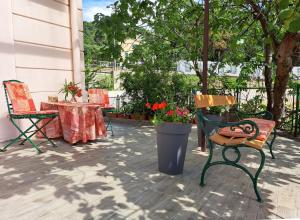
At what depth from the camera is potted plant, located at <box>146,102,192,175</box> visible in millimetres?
3311

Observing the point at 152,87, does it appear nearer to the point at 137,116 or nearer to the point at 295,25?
the point at 137,116

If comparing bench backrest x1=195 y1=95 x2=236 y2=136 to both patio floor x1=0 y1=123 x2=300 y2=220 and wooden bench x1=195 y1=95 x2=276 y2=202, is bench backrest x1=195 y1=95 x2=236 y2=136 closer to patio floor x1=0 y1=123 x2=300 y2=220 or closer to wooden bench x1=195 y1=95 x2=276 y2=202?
wooden bench x1=195 y1=95 x2=276 y2=202

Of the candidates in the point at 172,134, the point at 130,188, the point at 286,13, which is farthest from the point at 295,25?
the point at 130,188

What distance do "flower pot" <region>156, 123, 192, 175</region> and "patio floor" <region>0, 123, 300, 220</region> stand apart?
0.12 metres

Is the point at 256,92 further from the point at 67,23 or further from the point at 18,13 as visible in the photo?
the point at 18,13

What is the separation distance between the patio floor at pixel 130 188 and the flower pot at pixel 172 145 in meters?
0.12

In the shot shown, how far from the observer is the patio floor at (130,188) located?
8.14ft

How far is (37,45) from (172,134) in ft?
12.2

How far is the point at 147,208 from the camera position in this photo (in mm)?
2541

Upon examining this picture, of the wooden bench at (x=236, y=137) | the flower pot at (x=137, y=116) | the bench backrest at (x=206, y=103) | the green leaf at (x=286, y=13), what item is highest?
the green leaf at (x=286, y=13)

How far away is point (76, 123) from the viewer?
4766 mm

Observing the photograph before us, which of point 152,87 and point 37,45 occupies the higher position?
point 37,45

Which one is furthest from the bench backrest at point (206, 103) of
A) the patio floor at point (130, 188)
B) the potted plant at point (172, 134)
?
the patio floor at point (130, 188)

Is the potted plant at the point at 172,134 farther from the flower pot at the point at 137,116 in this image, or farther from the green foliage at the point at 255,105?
the green foliage at the point at 255,105
